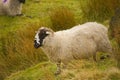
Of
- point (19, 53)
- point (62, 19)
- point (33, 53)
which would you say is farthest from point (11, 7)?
point (33, 53)

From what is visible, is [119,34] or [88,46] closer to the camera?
[119,34]

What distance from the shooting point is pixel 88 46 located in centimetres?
954

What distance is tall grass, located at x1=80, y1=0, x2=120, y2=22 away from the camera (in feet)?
43.8

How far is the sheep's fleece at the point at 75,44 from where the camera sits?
9547 millimetres

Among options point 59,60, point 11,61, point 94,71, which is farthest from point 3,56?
point 94,71

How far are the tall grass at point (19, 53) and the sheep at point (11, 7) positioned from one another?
289cm

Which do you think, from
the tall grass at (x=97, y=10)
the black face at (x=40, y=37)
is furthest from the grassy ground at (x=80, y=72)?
the tall grass at (x=97, y=10)

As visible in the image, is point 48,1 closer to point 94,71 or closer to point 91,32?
point 91,32

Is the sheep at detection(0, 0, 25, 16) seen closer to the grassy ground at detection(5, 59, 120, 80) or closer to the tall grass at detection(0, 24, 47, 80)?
the tall grass at detection(0, 24, 47, 80)

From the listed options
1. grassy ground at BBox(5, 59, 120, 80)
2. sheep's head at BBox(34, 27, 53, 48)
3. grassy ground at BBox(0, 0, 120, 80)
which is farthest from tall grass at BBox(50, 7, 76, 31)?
sheep's head at BBox(34, 27, 53, 48)

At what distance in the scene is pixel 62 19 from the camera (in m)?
13.4

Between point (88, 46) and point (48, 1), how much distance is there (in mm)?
6974

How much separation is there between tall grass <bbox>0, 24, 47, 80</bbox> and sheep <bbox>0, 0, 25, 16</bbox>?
2.89 metres

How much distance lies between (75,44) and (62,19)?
3858 mm
